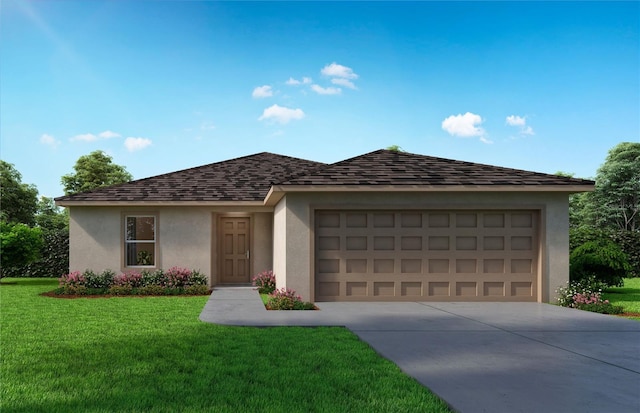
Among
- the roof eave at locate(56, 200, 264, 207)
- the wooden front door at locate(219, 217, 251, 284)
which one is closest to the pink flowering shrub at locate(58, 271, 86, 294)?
the roof eave at locate(56, 200, 264, 207)

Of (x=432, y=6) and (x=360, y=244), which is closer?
A: (x=360, y=244)

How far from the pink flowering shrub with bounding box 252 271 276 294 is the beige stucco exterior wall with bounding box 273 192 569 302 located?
106 inches

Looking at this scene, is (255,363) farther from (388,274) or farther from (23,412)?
(388,274)

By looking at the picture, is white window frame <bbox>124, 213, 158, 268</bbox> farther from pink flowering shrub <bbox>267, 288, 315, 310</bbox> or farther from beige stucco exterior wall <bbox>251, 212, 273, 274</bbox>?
pink flowering shrub <bbox>267, 288, 315, 310</bbox>

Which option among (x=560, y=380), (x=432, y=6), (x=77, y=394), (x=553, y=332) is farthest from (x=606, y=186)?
(x=77, y=394)

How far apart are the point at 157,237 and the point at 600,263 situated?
1359 centimetres

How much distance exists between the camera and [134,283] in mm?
15609

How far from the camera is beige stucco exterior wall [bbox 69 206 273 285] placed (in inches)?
638

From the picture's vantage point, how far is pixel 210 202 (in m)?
16.0

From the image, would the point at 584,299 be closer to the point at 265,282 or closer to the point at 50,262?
the point at 265,282

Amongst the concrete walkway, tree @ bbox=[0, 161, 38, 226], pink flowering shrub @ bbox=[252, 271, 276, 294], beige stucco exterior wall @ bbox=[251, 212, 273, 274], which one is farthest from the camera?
tree @ bbox=[0, 161, 38, 226]

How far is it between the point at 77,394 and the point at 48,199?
4298 cm

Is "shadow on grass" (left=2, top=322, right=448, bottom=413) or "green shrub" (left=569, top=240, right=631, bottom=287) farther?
"green shrub" (left=569, top=240, right=631, bottom=287)

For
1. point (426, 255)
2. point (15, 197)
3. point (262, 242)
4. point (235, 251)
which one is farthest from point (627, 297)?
point (15, 197)
